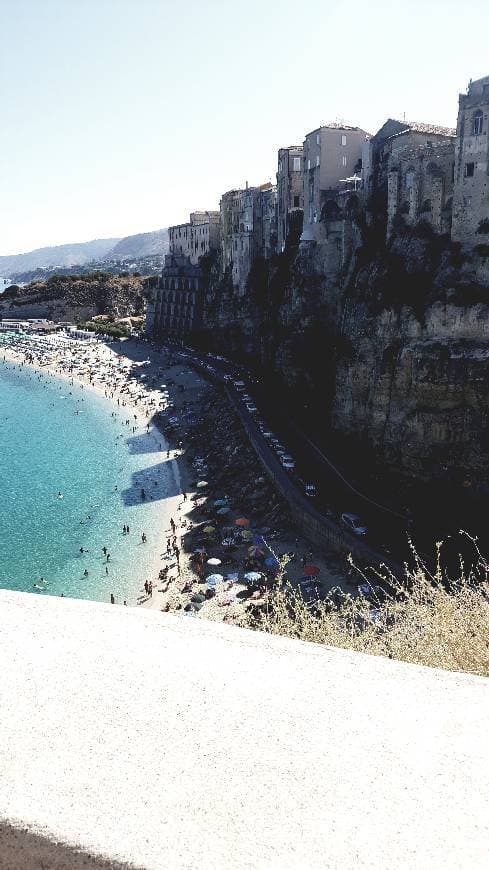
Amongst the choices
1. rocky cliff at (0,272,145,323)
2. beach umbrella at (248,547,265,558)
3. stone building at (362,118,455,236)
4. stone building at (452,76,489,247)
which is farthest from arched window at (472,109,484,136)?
rocky cliff at (0,272,145,323)

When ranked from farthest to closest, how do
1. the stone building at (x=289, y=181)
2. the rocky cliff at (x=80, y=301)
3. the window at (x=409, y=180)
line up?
the rocky cliff at (x=80, y=301)
the stone building at (x=289, y=181)
the window at (x=409, y=180)

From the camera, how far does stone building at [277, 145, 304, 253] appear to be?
157 feet

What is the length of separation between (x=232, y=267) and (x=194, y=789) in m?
61.4

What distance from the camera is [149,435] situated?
4734 centimetres

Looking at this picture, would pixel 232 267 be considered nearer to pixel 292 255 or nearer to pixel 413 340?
pixel 292 255

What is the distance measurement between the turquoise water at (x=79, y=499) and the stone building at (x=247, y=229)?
17779 millimetres

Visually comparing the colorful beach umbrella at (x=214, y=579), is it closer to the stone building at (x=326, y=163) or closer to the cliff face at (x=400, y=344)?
the cliff face at (x=400, y=344)

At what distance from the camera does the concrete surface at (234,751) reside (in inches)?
125

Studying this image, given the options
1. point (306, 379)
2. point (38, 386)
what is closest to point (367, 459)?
point (306, 379)

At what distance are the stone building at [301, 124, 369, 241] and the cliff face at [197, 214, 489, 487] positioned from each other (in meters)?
2.27

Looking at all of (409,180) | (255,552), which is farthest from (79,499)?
(409,180)

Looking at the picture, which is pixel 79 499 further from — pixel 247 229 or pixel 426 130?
pixel 247 229

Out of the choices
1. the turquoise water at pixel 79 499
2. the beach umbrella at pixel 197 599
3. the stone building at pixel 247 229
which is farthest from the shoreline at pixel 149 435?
the stone building at pixel 247 229

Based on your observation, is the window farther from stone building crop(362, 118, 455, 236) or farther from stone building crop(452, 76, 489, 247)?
stone building crop(452, 76, 489, 247)
